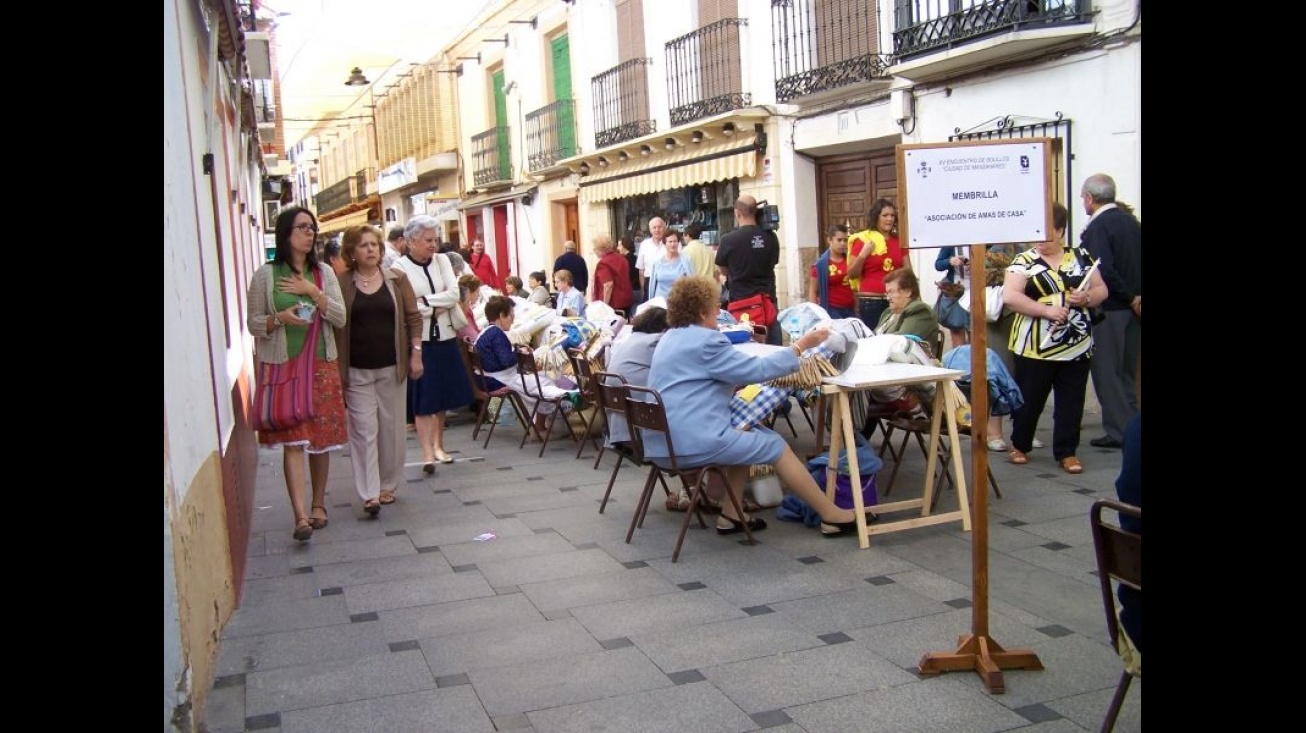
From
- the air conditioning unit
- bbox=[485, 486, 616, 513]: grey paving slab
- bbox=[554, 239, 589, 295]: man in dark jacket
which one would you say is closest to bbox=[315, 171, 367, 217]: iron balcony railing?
the air conditioning unit

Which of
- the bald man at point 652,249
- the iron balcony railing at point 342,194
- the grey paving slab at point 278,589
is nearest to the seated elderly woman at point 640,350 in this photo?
the grey paving slab at point 278,589

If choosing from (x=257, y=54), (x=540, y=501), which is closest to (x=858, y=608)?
(x=540, y=501)

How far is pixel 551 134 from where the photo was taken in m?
22.4

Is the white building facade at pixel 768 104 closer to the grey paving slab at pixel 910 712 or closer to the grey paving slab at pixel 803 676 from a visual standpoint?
the grey paving slab at pixel 803 676

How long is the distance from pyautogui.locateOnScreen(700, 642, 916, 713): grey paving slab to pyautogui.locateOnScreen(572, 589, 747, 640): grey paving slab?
517mm

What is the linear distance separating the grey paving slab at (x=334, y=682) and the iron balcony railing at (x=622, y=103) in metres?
14.9

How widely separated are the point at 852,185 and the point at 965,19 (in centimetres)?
356

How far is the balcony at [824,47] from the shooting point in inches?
515

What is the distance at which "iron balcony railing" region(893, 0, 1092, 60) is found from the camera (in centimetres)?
1012
